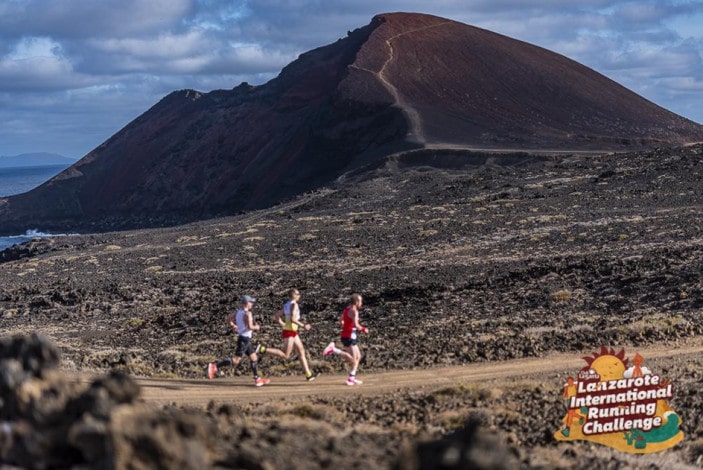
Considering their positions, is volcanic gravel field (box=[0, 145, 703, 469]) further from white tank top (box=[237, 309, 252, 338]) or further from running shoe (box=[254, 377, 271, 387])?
white tank top (box=[237, 309, 252, 338])

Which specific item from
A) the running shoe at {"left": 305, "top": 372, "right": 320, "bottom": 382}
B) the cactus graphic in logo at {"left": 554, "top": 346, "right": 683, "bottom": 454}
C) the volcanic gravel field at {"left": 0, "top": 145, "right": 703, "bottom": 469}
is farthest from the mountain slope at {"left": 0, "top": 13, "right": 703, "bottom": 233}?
the cactus graphic in logo at {"left": 554, "top": 346, "right": 683, "bottom": 454}

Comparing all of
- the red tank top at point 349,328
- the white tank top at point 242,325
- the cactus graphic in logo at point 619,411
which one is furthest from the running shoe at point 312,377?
the cactus graphic in logo at point 619,411

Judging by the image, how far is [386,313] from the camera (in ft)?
72.1

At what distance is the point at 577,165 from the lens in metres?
53.1

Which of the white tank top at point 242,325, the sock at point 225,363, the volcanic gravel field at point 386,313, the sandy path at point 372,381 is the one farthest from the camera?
the sock at point 225,363

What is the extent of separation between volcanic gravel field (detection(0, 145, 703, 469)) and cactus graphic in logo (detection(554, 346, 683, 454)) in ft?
0.81

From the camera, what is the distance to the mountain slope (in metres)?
68.5

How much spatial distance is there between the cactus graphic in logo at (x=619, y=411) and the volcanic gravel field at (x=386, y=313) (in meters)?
0.25

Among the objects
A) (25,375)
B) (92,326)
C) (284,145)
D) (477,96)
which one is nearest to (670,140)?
(477,96)

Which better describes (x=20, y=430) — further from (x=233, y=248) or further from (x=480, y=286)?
(x=233, y=248)

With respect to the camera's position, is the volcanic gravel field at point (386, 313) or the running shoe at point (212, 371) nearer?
the volcanic gravel field at point (386, 313)

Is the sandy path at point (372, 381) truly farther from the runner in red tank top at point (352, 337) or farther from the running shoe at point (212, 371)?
the runner in red tank top at point (352, 337)

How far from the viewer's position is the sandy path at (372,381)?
13.3 metres

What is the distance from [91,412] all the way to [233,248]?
104 ft
